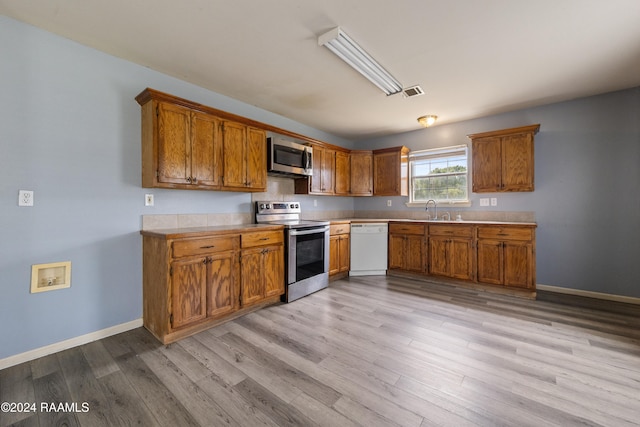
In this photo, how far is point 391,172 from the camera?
4789 millimetres

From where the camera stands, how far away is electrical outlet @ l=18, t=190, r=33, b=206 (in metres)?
1.98

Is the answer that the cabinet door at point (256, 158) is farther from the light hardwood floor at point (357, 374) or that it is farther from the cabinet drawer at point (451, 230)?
the cabinet drawer at point (451, 230)

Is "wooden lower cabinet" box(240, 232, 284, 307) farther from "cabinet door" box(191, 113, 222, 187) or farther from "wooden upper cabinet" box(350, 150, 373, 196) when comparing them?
"wooden upper cabinet" box(350, 150, 373, 196)

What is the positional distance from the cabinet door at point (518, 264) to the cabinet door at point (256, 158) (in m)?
3.38

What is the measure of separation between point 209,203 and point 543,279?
4.64 m

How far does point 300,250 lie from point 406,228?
1929 millimetres

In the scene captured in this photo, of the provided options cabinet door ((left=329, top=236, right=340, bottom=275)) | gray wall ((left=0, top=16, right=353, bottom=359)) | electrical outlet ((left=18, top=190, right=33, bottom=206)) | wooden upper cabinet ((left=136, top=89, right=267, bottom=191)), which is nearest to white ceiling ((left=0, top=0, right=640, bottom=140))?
gray wall ((left=0, top=16, right=353, bottom=359))

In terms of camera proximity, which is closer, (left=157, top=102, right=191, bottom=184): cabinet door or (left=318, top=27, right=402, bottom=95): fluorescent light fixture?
(left=318, top=27, right=402, bottom=95): fluorescent light fixture

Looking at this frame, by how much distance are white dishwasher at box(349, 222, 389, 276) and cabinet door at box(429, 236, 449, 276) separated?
0.74 m

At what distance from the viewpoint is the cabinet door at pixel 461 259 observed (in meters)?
3.76

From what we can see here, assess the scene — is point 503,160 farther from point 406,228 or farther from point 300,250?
point 300,250

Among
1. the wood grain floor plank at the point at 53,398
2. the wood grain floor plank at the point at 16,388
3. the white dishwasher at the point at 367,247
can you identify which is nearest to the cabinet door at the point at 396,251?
the white dishwasher at the point at 367,247

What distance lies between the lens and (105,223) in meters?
2.36

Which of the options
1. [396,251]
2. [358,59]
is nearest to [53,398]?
[358,59]
